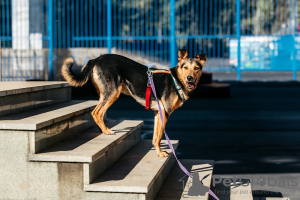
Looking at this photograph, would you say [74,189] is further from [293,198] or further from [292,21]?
[292,21]

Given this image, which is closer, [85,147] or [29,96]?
[85,147]

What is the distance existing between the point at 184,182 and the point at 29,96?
2028 millimetres

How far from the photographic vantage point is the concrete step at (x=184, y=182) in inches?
211

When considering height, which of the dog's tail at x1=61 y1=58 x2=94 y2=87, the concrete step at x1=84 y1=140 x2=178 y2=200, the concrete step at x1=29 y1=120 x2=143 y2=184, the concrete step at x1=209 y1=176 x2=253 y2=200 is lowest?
the concrete step at x1=209 y1=176 x2=253 y2=200

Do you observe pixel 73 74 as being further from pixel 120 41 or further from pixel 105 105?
pixel 120 41

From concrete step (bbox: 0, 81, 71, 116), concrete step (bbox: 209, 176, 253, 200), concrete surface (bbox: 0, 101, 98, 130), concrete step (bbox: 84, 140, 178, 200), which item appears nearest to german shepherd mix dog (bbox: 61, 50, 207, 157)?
concrete step (bbox: 84, 140, 178, 200)

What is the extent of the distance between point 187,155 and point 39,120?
3.47m

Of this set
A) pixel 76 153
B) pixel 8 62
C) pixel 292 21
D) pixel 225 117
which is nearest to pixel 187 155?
pixel 76 153

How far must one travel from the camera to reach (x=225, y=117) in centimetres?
1298

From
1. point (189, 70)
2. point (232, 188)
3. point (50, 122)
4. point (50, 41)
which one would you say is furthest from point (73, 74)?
point (50, 41)

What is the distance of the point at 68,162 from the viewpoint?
4.86 metres

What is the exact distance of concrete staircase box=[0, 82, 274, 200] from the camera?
4832mm

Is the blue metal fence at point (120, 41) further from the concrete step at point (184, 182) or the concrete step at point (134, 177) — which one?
the concrete step at point (134, 177)

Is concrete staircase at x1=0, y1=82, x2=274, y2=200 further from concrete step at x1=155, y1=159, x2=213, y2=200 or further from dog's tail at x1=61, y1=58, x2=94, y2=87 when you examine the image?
dog's tail at x1=61, y1=58, x2=94, y2=87
